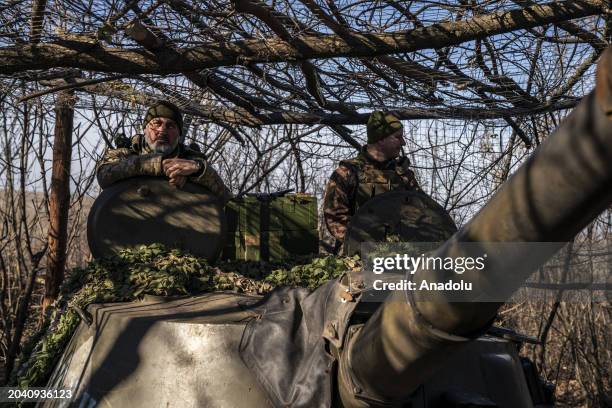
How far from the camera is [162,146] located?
5082mm

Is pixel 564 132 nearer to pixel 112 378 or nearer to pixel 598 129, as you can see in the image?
pixel 598 129

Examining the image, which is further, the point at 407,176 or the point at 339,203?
the point at 407,176

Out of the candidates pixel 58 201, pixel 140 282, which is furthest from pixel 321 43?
pixel 58 201

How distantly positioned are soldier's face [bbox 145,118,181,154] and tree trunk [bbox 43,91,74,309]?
3.92 meters

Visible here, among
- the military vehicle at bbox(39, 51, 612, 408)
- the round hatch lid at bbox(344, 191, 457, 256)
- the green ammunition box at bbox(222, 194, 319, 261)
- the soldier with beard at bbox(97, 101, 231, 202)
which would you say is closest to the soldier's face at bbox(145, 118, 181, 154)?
the soldier with beard at bbox(97, 101, 231, 202)

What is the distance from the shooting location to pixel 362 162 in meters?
5.55

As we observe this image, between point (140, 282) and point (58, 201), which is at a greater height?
point (58, 201)

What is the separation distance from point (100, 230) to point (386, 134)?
2.16m

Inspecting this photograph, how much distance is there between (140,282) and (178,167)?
86 centimetres

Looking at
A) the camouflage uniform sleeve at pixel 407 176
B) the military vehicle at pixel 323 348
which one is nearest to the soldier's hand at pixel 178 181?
the military vehicle at pixel 323 348

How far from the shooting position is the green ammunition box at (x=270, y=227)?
5340 millimetres

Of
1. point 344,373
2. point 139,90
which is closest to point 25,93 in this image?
point 139,90

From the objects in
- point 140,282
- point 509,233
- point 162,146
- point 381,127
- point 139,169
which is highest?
point 381,127

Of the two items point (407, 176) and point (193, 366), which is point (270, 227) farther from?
point (193, 366)
